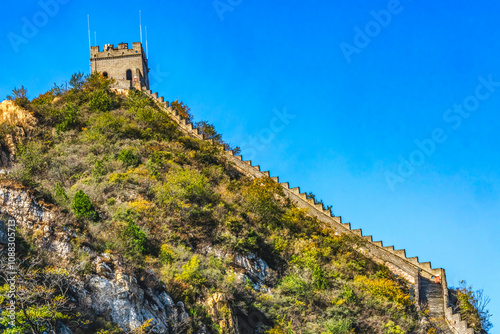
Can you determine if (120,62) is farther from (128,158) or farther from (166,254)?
(166,254)

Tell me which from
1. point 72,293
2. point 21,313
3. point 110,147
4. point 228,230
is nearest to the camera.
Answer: point 21,313

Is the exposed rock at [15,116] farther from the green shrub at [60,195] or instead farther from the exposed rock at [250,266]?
the exposed rock at [250,266]

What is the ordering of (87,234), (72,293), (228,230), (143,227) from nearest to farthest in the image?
(72,293) < (87,234) < (143,227) < (228,230)

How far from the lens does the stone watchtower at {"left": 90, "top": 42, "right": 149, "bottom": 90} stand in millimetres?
59344

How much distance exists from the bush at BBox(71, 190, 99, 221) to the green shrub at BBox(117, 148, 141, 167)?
8373mm

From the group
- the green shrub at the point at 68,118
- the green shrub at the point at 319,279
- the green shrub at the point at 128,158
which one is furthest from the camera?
the green shrub at the point at 68,118

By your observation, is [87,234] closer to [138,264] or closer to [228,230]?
[138,264]

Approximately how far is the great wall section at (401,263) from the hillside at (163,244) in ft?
0.43

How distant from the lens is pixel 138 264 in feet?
92.9

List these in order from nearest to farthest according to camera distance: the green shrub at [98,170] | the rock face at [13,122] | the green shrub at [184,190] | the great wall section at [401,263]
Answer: the green shrub at [184,190] → the great wall section at [401,263] → the green shrub at [98,170] → the rock face at [13,122]

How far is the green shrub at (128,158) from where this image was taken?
39.7 m

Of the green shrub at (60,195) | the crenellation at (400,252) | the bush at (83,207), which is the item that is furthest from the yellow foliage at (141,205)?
the crenellation at (400,252)

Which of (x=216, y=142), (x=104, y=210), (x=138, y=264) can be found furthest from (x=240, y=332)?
(x=216, y=142)

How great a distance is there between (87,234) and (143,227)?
15.8 ft
